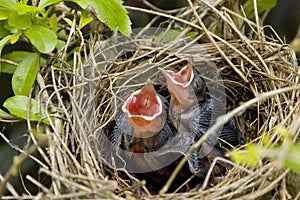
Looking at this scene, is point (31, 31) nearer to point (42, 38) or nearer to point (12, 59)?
point (42, 38)

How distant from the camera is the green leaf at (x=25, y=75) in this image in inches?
51.8

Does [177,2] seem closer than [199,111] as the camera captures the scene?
No

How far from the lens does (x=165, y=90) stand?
5.00 ft

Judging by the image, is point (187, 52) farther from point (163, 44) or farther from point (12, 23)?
point (12, 23)

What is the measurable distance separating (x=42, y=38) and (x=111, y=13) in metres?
0.18

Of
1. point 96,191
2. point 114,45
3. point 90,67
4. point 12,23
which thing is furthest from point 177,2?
point 96,191

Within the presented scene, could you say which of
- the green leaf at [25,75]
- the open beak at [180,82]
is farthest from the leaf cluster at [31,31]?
the open beak at [180,82]

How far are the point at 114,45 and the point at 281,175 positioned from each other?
68cm

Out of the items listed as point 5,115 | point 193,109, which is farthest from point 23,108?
point 193,109

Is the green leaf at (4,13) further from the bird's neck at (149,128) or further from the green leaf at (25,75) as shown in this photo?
the bird's neck at (149,128)

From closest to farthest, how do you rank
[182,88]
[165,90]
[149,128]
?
[149,128], [182,88], [165,90]

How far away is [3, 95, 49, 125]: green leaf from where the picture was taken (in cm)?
123

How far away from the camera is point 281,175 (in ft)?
3.30

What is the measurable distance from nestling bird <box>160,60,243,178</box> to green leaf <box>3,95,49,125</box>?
0.31m
